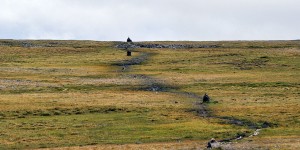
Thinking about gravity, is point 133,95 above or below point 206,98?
below

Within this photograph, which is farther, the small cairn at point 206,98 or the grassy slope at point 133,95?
the small cairn at point 206,98

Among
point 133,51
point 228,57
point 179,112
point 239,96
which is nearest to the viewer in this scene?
point 179,112

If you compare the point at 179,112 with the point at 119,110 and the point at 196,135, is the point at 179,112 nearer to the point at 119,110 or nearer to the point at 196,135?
the point at 119,110

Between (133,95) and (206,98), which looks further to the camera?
(133,95)

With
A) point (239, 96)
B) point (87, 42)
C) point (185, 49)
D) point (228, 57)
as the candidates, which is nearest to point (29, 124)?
point (239, 96)

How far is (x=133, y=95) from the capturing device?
Result: 9075cm

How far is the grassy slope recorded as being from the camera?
61000 mm

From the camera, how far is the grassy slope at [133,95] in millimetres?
61000

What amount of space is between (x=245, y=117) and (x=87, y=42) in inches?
4821

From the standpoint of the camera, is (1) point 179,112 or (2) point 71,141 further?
(1) point 179,112

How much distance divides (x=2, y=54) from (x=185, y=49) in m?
48.6

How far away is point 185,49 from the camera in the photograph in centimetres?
17175

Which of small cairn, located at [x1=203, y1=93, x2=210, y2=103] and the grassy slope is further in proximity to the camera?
small cairn, located at [x1=203, y1=93, x2=210, y2=103]

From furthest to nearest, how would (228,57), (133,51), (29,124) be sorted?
(133,51)
(228,57)
(29,124)
